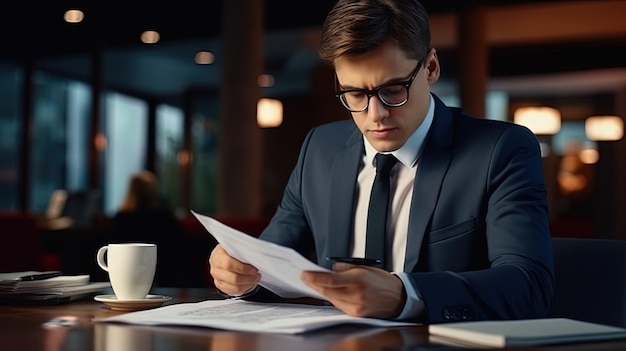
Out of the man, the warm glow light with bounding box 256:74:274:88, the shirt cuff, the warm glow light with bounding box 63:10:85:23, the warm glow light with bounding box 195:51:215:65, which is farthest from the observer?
the warm glow light with bounding box 256:74:274:88

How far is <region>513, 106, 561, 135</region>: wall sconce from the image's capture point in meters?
13.9

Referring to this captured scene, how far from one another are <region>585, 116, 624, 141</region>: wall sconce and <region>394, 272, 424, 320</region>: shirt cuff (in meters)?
13.5

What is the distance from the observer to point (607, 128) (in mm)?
14305

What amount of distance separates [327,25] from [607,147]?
45.8 feet

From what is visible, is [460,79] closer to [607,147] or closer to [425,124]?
[607,147]

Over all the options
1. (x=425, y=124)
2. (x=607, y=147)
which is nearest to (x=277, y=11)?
(x=607, y=147)

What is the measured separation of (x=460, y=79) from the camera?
11.0 metres

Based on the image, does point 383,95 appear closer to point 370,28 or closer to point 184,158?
point 370,28

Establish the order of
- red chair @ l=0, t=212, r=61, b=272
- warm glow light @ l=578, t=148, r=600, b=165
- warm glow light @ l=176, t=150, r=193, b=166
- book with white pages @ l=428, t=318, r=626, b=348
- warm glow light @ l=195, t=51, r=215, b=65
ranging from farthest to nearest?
warm glow light @ l=578, t=148, r=600, b=165 < warm glow light @ l=176, t=150, r=193, b=166 < warm glow light @ l=195, t=51, r=215, b=65 < red chair @ l=0, t=212, r=61, b=272 < book with white pages @ l=428, t=318, r=626, b=348

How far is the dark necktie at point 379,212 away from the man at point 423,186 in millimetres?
22

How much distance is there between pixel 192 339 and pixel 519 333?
0.48 metres

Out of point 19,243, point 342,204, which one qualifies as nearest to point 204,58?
point 19,243

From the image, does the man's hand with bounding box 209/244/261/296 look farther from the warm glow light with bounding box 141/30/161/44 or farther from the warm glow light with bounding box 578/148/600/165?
the warm glow light with bounding box 578/148/600/165

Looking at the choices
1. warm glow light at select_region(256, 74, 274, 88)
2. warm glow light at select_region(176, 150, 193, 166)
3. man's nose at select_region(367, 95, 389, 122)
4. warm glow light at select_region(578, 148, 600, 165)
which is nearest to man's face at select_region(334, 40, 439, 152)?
man's nose at select_region(367, 95, 389, 122)
